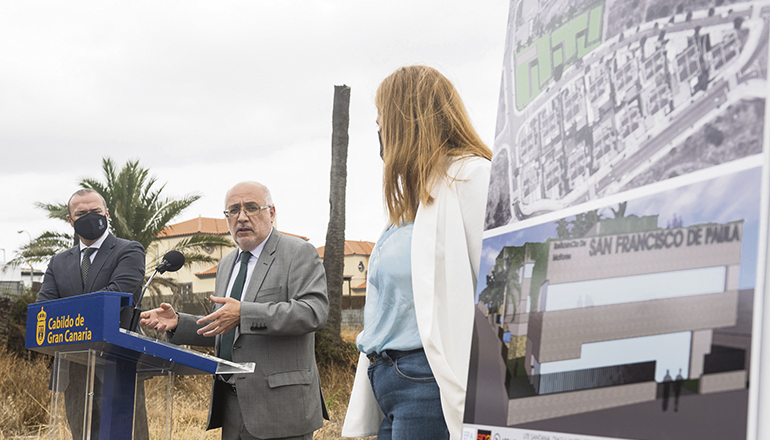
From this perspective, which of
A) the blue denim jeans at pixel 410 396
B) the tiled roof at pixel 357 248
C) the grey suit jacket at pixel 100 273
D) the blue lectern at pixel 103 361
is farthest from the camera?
the tiled roof at pixel 357 248

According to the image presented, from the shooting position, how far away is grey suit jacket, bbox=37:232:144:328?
453cm

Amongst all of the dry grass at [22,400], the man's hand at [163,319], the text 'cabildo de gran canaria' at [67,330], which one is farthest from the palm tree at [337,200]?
the text 'cabildo de gran canaria' at [67,330]

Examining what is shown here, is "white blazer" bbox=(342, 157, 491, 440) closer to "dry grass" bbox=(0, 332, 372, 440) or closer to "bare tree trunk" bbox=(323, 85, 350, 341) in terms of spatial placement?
"dry grass" bbox=(0, 332, 372, 440)

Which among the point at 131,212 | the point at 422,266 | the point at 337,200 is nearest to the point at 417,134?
the point at 422,266

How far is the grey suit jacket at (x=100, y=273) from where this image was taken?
4.53m

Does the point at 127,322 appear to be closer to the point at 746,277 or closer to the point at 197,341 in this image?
the point at 197,341

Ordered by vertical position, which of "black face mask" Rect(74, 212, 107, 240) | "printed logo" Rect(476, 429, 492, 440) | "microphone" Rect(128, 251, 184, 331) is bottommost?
"printed logo" Rect(476, 429, 492, 440)

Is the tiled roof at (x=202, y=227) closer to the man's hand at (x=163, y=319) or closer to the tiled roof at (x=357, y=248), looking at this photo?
the tiled roof at (x=357, y=248)

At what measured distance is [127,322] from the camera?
301 centimetres

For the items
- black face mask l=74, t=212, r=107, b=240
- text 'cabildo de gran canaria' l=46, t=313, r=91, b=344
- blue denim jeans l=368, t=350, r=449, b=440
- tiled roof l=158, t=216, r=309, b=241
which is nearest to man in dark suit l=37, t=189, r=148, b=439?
black face mask l=74, t=212, r=107, b=240

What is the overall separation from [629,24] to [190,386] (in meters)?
6.49

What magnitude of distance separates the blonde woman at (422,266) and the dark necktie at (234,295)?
4.49 ft

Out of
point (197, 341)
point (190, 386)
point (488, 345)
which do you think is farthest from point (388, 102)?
point (190, 386)

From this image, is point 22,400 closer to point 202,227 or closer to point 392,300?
point 392,300
